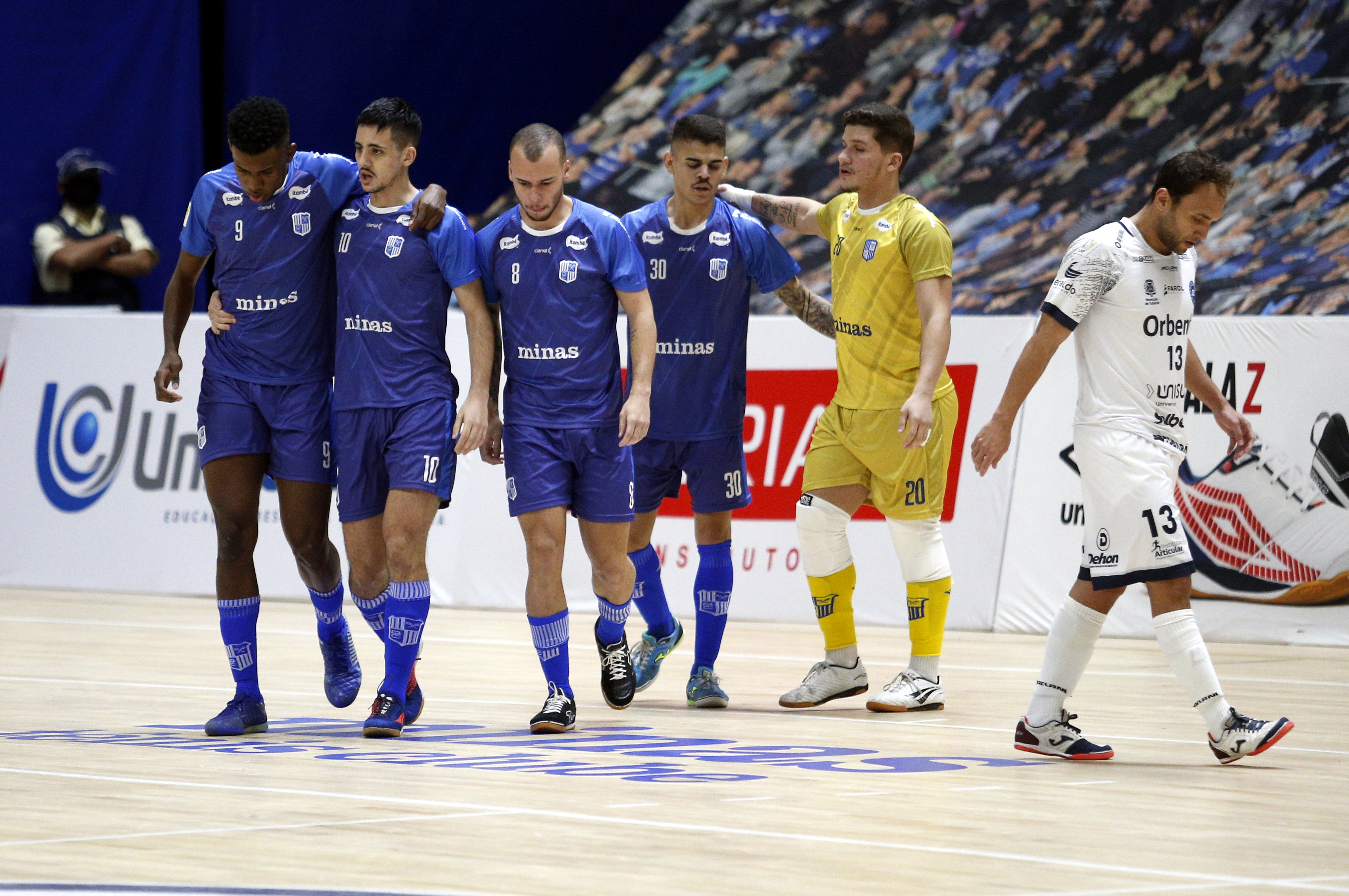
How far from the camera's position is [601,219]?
252 inches

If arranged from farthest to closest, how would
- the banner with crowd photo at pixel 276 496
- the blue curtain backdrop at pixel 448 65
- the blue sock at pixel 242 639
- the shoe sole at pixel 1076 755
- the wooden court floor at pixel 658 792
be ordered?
the blue curtain backdrop at pixel 448 65 → the banner with crowd photo at pixel 276 496 → the blue sock at pixel 242 639 → the shoe sole at pixel 1076 755 → the wooden court floor at pixel 658 792

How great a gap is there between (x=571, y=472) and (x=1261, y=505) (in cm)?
508

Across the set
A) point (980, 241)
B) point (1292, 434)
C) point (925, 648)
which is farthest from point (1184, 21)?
point (925, 648)

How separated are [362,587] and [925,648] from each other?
7.28 feet

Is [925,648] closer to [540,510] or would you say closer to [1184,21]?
[540,510]

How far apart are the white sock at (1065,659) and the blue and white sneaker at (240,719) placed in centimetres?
260

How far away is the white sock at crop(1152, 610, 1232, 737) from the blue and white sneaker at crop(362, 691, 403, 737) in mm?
2511

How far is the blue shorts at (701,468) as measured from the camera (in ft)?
23.8

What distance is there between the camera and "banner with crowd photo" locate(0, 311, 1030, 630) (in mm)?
10742

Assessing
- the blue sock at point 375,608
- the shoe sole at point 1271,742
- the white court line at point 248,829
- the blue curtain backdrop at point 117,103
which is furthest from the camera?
the blue curtain backdrop at point 117,103

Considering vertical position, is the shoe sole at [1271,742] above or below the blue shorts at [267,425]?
below

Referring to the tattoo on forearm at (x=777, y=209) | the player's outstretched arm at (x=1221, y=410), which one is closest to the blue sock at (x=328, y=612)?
the tattoo on forearm at (x=777, y=209)

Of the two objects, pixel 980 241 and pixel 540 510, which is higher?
pixel 980 241

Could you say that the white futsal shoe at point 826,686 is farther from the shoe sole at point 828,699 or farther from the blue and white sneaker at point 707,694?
the blue and white sneaker at point 707,694
